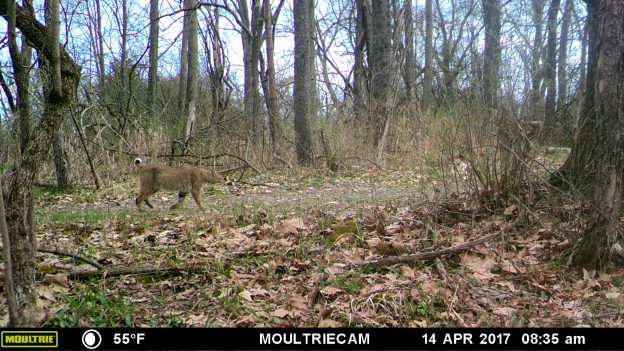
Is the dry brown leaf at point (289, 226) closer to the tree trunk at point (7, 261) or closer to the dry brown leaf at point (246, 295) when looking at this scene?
the dry brown leaf at point (246, 295)

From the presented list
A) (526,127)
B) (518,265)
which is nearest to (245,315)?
(518,265)

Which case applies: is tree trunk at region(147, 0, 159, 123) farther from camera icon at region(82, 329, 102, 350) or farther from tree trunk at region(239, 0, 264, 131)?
camera icon at region(82, 329, 102, 350)

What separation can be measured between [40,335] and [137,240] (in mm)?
2390

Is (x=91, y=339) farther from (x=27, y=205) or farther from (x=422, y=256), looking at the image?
(x=422, y=256)

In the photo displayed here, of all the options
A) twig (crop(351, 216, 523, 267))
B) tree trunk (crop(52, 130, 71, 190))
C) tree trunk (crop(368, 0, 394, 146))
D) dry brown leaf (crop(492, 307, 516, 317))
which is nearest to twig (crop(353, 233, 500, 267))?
twig (crop(351, 216, 523, 267))

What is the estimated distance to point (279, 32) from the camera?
2409 centimetres

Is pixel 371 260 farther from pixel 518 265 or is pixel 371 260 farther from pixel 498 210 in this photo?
pixel 498 210

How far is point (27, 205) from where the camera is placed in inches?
142

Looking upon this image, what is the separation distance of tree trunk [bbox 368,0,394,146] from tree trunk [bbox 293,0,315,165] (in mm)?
1615

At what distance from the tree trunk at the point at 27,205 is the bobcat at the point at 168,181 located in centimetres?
443

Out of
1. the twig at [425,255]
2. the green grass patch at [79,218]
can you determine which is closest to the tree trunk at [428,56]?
the green grass patch at [79,218]

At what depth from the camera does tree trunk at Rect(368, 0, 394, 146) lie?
1276cm

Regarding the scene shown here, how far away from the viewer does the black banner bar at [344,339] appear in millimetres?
3549

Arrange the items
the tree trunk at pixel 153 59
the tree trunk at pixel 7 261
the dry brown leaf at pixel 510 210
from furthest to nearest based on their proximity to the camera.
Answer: the tree trunk at pixel 153 59 → the dry brown leaf at pixel 510 210 → the tree trunk at pixel 7 261
